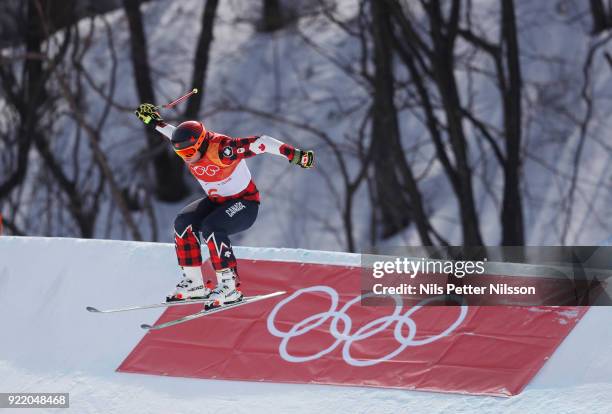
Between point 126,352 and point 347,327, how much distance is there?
1.87 metres

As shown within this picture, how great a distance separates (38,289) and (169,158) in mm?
10169

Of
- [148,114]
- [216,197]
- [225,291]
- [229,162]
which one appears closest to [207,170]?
[229,162]

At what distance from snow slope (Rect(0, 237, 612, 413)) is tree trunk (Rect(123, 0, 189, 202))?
284 inches

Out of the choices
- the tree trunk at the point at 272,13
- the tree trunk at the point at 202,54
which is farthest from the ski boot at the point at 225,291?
the tree trunk at the point at 272,13

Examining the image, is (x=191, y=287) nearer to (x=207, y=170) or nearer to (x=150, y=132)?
(x=207, y=170)

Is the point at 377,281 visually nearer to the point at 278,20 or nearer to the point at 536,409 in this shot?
the point at 536,409

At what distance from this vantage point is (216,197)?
6.55 meters

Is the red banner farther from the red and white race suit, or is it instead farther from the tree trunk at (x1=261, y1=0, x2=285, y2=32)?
the tree trunk at (x1=261, y1=0, x2=285, y2=32)

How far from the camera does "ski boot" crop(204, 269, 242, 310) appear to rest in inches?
257

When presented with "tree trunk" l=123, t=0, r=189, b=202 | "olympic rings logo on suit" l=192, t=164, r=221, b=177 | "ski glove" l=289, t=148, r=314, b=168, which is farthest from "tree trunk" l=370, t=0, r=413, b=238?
"ski glove" l=289, t=148, r=314, b=168

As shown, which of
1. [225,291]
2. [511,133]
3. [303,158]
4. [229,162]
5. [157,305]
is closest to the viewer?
[303,158]

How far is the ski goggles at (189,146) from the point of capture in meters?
6.11

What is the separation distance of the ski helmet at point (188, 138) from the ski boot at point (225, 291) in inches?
38.3

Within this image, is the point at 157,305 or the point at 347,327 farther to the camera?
the point at 347,327
